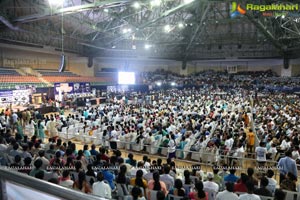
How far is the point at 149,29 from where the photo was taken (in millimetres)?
30406

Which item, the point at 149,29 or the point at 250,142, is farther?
the point at 149,29

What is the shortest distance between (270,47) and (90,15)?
1023 inches

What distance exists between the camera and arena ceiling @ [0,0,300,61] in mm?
18469

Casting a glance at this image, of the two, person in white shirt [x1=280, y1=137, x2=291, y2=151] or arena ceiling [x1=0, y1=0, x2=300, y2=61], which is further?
arena ceiling [x1=0, y1=0, x2=300, y2=61]

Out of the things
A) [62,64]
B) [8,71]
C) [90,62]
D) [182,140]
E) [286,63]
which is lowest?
[182,140]

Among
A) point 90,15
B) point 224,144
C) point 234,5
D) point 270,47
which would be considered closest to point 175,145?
point 224,144

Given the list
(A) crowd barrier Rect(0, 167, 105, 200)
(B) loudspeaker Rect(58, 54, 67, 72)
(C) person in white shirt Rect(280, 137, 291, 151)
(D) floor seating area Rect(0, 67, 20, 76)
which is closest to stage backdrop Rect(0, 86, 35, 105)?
(D) floor seating area Rect(0, 67, 20, 76)

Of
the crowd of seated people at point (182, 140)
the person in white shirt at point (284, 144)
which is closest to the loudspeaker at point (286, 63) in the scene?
the crowd of seated people at point (182, 140)

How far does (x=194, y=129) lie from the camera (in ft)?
39.0

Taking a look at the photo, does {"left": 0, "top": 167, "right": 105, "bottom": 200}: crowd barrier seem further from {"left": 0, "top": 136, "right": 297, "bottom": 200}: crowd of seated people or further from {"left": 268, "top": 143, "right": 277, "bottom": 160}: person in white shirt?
{"left": 268, "top": 143, "right": 277, "bottom": 160}: person in white shirt

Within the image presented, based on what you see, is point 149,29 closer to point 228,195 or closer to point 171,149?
point 171,149

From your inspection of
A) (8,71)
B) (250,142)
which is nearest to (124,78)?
(8,71)

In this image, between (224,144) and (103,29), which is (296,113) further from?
(103,29)

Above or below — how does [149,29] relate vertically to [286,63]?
above
